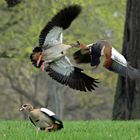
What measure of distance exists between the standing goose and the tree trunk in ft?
22.3

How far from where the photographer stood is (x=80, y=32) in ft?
102

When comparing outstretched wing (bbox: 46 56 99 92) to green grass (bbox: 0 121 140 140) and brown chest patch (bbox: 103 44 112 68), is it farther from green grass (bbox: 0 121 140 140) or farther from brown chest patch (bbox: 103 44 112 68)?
brown chest patch (bbox: 103 44 112 68)

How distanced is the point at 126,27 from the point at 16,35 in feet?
40.1

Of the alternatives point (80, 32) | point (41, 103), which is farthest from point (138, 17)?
point (41, 103)

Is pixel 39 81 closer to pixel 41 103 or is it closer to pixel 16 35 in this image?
pixel 41 103

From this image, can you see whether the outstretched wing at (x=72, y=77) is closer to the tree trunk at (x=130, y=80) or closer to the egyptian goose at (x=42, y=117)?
the egyptian goose at (x=42, y=117)

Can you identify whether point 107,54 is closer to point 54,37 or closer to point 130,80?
point 54,37

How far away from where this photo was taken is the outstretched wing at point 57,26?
9.73 meters

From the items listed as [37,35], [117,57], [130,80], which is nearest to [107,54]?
[117,57]

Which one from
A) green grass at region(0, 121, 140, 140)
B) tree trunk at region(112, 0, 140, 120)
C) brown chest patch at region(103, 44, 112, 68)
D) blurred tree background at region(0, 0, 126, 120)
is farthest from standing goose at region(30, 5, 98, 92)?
blurred tree background at region(0, 0, 126, 120)

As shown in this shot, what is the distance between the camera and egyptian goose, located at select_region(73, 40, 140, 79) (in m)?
9.16

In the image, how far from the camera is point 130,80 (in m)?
16.8

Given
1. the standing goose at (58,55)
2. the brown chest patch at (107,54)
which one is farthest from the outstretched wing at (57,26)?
the brown chest patch at (107,54)

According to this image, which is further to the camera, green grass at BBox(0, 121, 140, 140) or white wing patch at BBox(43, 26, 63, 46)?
white wing patch at BBox(43, 26, 63, 46)
